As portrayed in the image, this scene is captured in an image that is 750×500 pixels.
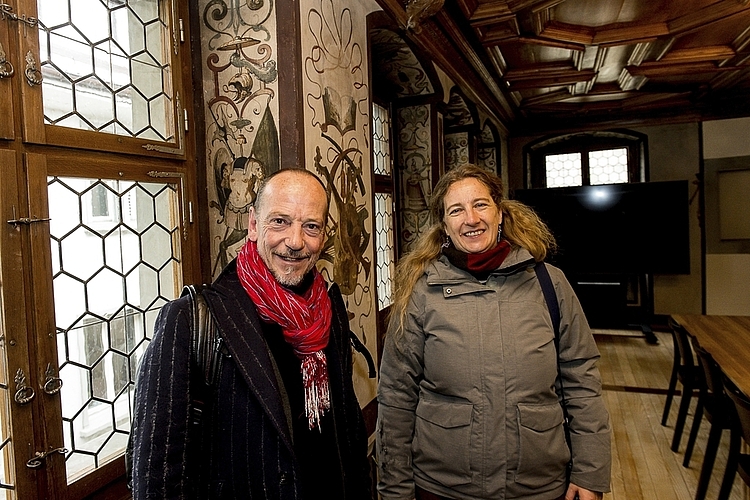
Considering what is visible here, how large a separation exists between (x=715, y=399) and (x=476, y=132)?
3.16 m

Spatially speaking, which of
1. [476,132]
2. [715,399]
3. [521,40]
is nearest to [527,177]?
[476,132]

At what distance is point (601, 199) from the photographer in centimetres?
622

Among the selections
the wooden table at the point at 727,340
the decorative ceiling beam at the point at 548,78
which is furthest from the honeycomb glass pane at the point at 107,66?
the decorative ceiling beam at the point at 548,78

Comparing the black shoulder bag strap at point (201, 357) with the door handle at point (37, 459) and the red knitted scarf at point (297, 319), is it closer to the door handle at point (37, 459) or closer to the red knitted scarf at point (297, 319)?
the red knitted scarf at point (297, 319)

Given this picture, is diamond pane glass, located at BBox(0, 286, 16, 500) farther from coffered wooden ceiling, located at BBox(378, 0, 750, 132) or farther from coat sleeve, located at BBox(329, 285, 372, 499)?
coffered wooden ceiling, located at BBox(378, 0, 750, 132)

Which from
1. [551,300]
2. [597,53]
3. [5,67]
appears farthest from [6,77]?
[597,53]

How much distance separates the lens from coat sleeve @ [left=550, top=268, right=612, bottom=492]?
1412mm

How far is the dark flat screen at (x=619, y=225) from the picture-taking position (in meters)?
5.96

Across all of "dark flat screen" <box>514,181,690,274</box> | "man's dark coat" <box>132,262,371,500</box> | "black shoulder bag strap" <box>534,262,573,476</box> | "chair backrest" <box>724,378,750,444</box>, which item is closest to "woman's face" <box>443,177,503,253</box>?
"black shoulder bag strap" <box>534,262,573,476</box>

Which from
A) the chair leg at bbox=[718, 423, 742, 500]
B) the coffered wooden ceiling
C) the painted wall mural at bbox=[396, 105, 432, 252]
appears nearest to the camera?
the chair leg at bbox=[718, 423, 742, 500]

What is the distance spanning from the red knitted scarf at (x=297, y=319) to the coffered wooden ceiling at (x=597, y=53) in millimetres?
1616

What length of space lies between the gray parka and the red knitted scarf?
0.38 m

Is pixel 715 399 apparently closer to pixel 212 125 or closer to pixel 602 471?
pixel 602 471

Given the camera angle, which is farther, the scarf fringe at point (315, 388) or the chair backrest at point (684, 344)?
the chair backrest at point (684, 344)
